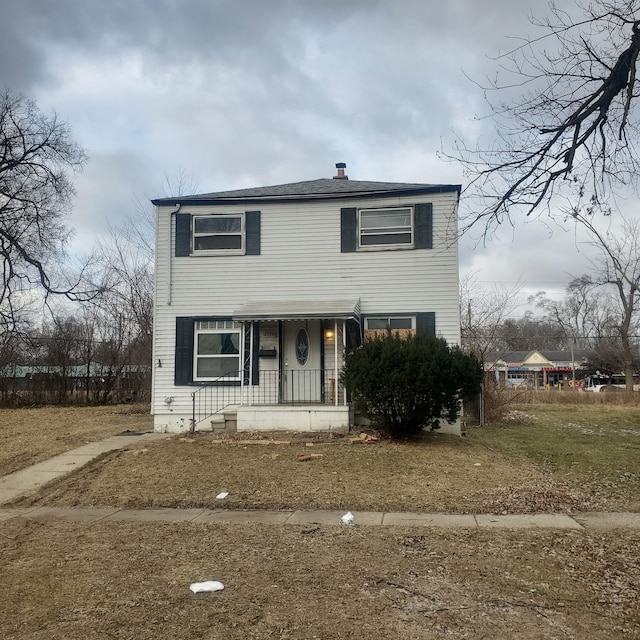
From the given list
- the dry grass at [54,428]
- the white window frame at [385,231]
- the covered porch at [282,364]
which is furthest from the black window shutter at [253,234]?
the dry grass at [54,428]

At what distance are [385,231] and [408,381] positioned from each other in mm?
4583

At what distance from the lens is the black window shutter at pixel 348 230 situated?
13078 mm

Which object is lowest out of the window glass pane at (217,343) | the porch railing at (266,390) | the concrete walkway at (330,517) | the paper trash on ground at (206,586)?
the concrete walkway at (330,517)

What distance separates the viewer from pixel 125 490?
757cm

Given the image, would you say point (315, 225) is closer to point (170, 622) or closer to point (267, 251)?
point (267, 251)

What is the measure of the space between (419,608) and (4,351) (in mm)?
21382

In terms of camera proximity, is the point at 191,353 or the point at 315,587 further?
the point at 191,353

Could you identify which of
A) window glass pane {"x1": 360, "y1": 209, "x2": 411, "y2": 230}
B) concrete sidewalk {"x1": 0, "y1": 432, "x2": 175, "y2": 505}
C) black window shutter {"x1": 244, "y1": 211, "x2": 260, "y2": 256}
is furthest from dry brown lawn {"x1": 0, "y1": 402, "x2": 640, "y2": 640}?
window glass pane {"x1": 360, "y1": 209, "x2": 411, "y2": 230}

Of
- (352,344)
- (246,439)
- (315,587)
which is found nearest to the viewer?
(315,587)

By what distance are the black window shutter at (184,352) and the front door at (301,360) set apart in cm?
220

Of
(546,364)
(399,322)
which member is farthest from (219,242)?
(546,364)

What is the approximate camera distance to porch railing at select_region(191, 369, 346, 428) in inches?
505

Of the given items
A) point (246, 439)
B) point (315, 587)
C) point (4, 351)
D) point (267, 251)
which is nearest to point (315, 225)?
point (267, 251)

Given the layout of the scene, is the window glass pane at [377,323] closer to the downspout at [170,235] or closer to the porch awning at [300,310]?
the porch awning at [300,310]
